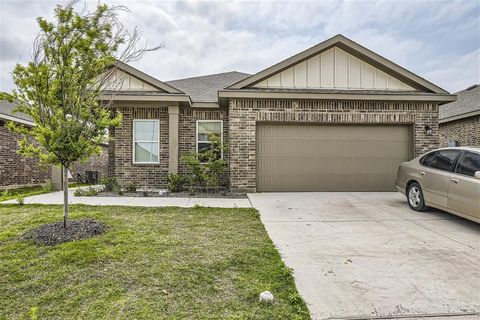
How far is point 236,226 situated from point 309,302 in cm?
255

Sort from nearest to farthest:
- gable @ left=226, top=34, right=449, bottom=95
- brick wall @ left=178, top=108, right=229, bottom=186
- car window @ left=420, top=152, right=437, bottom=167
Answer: car window @ left=420, top=152, right=437, bottom=167, gable @ left=226, top=34, right=449, bottom=95, brick wall @ left=178, top=108, right=229, bottom=186

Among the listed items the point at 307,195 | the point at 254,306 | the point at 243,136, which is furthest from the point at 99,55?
the point at 307,195

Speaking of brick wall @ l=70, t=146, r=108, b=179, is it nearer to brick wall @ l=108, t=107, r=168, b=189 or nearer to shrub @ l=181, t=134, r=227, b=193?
brick wall @ l=108, t=107, r=168, b=189

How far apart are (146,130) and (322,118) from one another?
245 inches

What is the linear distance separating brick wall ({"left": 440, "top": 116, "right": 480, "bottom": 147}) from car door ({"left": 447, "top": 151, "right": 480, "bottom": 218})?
9197 mm

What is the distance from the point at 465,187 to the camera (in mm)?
4941

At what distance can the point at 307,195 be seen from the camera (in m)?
8.49

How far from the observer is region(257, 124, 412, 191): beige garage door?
9188 mm

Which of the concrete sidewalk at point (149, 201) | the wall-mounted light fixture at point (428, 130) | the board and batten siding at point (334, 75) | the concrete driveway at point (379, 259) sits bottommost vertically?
the concrete driveway at point (379, 259)

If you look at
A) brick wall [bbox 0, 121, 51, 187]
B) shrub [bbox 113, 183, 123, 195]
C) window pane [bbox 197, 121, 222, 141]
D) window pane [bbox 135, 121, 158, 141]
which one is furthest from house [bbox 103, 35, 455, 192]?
brick wall [bbox 0, 121, 51, 187]

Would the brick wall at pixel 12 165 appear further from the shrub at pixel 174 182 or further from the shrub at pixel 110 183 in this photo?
the shrub at pixel 174 182

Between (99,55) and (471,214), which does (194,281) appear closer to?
(99,55)

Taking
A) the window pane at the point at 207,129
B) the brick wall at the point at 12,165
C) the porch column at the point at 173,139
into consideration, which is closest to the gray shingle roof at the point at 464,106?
the window pane at the point at 207,129

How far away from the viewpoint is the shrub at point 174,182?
29.7ft
